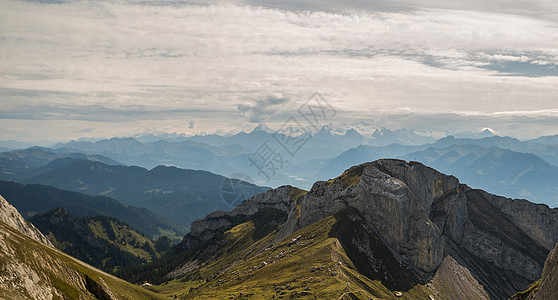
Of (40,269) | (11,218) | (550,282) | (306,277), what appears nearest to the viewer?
(550,282)

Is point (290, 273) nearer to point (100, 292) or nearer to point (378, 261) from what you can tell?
point (378, 261)

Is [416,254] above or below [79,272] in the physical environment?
below

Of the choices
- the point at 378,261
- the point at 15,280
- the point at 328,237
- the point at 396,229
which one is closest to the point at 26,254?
the point at 15,280

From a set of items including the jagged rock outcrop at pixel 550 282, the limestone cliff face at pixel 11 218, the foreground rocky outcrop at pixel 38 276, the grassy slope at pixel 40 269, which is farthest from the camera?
the limestone cliff face at pixel 11 218

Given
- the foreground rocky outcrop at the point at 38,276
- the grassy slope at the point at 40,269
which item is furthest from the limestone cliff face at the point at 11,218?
the grassy slope at the point at 40,269

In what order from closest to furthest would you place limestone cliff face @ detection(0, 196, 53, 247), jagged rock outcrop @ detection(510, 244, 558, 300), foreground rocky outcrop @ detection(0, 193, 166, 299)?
jagged rock outcrop @ detection(510, 244, 558, 300) < foreground rocky outcrop @ detection(0, 193, 166, 299) < limestone cliff face @ detection(0, 196, 53, 247)

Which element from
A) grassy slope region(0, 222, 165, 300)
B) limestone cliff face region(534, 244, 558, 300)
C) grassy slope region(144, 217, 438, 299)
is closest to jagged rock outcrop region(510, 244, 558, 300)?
limestone cliff face region(534, 244, 558, 300)

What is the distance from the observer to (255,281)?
159m

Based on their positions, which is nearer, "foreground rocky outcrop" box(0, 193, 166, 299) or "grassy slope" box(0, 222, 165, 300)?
"foreground rocky outcrop" box(0, 193, 166, 299)

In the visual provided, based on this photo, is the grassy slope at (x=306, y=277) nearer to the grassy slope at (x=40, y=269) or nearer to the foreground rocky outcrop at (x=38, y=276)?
the foreground rocky outcrop at (x=38, y=276)

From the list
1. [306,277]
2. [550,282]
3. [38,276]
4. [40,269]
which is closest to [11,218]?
[40,269]

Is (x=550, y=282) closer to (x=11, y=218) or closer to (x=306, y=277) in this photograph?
(x=306, y=277)

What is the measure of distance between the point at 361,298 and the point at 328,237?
196ft

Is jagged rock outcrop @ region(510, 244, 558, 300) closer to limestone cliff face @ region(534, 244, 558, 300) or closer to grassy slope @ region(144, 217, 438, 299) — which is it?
limestone cliff face @ region(534, 244, 558, 300)
